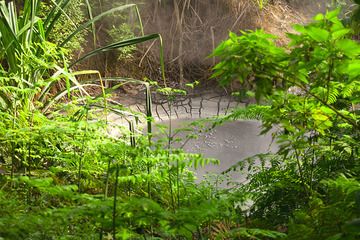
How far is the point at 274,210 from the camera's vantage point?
147 centimetres

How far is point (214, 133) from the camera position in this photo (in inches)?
132

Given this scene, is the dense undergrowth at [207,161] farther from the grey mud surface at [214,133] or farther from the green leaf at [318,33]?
the grey mud surface at [214,133]

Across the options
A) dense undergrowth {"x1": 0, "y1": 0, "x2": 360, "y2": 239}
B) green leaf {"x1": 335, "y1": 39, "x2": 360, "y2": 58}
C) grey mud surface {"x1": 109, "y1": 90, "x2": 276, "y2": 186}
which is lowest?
grey mud surface {"x1": 109, "y1": 90, "x2": 276, "y2": 186}

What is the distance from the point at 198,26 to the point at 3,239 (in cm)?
389

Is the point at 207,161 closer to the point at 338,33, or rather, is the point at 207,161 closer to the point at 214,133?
the point at 338,33

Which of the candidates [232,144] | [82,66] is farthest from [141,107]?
[232,144]

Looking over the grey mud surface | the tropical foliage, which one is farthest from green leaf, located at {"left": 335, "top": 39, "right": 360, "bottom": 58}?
the grey mud surface

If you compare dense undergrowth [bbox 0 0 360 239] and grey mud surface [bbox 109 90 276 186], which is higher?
dense undergrowth [bbox 0 0 360 239]

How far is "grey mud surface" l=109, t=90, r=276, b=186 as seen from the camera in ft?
9.63

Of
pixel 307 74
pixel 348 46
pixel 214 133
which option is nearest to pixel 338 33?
pixel 348 46

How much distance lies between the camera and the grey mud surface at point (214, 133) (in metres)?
2.94

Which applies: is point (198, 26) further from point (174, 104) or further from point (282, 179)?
point (282, 179)

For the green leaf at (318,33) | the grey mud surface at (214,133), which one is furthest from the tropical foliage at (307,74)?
the grey mud surface at (214,133)

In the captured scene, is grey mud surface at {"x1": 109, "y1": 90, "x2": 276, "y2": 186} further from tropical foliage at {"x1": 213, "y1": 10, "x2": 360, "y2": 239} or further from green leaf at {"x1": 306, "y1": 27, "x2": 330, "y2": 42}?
green leaf at {"x1": 306, "y1": 27, "x2": 330, "y2": 42}
